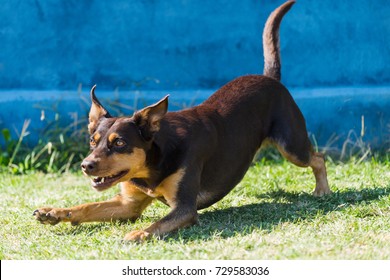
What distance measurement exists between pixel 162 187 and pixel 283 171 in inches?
96.9

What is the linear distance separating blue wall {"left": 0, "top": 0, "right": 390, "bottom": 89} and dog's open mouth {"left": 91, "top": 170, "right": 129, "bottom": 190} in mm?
3859

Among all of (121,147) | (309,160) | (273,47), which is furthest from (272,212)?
(273,47)

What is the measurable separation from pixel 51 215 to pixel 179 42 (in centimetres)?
395

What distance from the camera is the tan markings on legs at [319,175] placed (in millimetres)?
7285

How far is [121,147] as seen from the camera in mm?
5949

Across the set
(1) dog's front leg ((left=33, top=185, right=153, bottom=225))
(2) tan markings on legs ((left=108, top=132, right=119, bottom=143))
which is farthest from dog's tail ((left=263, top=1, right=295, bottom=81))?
(2) tan markings on legs ((left=108, top=132, right=119, bottom=143))

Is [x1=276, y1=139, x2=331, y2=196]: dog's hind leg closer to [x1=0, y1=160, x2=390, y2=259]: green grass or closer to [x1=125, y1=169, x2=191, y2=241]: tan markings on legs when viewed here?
[x1=0, y1=160, x2=390, y2=259]: green grass

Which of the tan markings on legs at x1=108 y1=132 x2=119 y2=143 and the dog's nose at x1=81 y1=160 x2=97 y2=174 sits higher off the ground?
the tan markings on legs at x1=108 y1=132 x2=119 y2=143

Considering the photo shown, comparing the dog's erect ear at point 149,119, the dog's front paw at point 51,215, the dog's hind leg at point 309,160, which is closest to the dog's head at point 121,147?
the dog's erect ear at point 149,119

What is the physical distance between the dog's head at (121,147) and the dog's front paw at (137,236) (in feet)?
1.27

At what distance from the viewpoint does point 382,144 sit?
9.45 metres

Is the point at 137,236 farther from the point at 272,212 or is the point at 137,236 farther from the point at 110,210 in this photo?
the point at 272,212

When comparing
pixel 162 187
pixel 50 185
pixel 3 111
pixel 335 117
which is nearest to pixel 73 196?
pixel 50 185

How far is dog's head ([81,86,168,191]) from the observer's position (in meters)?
5.88
